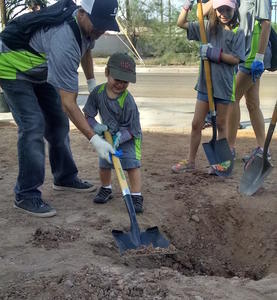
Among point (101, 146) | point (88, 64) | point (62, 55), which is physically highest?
point (62, 55)

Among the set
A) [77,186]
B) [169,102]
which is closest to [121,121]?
[77,186]

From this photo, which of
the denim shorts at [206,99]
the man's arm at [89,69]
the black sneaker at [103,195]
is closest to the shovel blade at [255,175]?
the denim shorts at [206,99]

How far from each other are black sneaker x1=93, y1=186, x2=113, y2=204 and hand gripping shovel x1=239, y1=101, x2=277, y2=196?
1235 mm

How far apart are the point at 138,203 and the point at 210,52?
5.61 feet

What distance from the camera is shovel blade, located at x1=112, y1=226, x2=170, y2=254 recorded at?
11.8 feet

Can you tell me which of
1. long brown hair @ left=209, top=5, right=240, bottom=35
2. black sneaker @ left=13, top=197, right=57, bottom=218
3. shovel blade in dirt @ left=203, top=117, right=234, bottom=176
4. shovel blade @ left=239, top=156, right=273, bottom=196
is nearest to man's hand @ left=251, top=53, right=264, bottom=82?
long brown hair @ left=209, top=5, right=240, bottom=35

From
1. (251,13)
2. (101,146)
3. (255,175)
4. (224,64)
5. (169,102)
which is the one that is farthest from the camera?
(169,102)

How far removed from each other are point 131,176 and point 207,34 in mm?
1753

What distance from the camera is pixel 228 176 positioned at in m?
5.38

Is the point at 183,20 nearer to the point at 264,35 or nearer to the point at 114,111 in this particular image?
the point at 264,35

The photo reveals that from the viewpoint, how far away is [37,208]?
14.0 feet

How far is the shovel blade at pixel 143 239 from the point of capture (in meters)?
3.61

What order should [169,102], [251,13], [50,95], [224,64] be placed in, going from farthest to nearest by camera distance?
[169,102] < [251,13] < [224,64] < [50,95]

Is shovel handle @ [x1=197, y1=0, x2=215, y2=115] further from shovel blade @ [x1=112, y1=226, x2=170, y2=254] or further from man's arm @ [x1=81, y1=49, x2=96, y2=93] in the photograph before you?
shovel blade @ [x1=112, y1=226, x2=170, y2=254]
